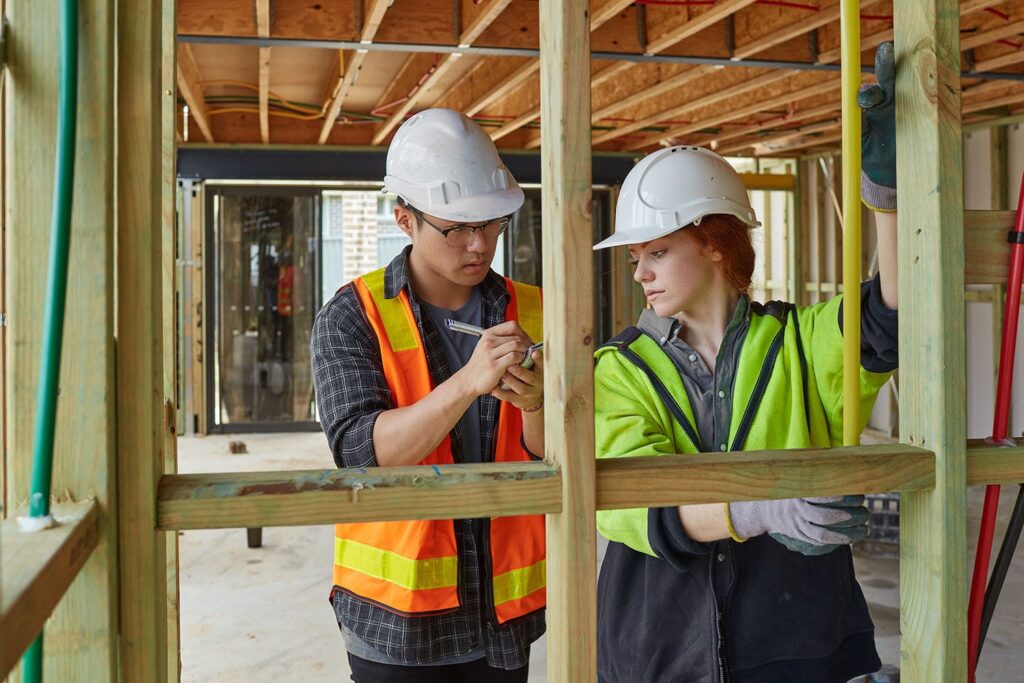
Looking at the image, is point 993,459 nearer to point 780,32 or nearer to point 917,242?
point 917,242

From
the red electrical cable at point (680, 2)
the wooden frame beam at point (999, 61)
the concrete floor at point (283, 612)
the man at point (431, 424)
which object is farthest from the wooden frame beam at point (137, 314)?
the wooden frame beam at point (999, 61)

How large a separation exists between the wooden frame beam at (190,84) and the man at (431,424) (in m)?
3.35

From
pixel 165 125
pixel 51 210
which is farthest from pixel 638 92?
pixel 51 210

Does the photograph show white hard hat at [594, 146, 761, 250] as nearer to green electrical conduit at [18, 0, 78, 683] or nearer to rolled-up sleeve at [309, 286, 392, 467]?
rolled-up sleeve at [309, 286, 392, 467]

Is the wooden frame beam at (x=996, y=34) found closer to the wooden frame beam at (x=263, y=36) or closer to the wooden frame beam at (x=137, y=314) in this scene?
the wooden frame beam at (x=263, y=36)

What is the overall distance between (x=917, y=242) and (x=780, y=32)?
124 inches

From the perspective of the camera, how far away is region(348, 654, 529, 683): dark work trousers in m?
1.65

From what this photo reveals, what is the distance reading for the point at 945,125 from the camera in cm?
113

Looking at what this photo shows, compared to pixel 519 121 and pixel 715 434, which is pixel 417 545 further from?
pixel 519 121

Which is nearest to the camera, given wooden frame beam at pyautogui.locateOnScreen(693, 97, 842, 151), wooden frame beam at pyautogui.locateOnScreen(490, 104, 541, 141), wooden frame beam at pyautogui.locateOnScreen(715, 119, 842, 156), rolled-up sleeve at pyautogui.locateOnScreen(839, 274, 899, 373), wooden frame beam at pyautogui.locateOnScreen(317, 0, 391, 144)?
rolled-up sleeve at pyautogui.locateOnScreen(839, 274, 899, 373)

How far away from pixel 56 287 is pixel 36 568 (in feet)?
0.81

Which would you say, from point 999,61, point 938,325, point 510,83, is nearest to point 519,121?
point 510,83

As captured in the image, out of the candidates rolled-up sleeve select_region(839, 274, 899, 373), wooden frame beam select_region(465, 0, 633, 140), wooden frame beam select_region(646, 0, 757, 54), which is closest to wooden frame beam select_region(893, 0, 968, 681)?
rolled-up sleeve select_region(839, 274, 899, 373)

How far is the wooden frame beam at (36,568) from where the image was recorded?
0.65 metres
